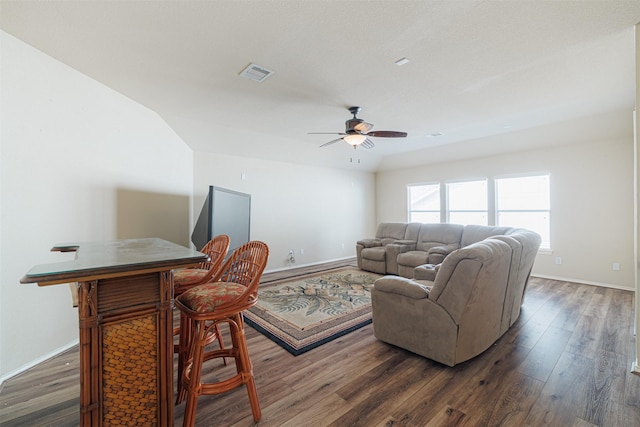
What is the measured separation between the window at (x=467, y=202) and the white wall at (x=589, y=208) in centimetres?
72

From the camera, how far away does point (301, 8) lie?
181cm

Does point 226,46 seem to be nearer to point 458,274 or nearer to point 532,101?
point 458,274

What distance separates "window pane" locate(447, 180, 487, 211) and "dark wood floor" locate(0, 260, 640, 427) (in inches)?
144

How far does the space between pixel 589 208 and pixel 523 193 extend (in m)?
1.02

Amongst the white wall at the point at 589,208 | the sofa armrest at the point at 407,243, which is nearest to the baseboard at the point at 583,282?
the white wall at the point at 589,208

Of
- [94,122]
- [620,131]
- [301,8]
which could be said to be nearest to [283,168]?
[94,122]

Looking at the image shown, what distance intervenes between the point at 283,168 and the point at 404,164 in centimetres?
338

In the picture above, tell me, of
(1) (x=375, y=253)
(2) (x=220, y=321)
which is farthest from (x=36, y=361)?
(1) (x=375, y=253)

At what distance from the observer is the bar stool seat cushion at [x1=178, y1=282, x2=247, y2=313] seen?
1.47 m

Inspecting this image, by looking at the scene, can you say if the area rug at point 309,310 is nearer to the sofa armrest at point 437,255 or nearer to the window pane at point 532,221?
the sofa armrest at point 437,255

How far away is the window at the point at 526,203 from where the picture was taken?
5109mm

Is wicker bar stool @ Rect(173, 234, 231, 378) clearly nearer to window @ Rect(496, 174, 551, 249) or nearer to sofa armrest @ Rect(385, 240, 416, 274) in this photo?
sofa armrest @ Rect(385, 240, 416, 274)

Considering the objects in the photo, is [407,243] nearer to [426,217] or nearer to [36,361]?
[426,217]

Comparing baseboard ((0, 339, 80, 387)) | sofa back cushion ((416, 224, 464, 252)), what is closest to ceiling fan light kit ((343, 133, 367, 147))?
sofa back cushion ((416, 224, 464, 252))
